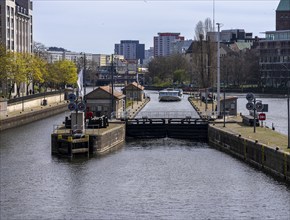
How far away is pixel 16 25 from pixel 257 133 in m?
90.0

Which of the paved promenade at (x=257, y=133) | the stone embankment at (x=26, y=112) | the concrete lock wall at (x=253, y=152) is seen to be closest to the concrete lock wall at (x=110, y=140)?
the concrete lock wall at (x=253, y=152)

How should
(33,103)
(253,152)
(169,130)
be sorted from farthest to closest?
(33,103) → (169,130) → (253,152)

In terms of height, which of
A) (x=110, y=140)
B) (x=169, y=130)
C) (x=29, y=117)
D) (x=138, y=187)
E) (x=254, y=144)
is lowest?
(x=138, y=187)

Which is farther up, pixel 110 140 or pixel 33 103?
pixel 33 103

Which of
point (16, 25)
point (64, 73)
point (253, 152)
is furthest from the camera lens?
point (64, 73)

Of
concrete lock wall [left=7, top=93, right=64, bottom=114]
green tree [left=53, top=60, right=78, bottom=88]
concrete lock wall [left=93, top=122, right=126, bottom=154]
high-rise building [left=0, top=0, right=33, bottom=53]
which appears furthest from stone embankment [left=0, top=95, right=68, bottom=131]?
green tree [left=53, top=60, right=78, bottom=88]

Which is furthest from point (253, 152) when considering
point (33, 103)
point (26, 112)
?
point (33, 103)

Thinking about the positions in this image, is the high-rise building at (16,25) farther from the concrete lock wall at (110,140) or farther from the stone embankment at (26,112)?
the concrete lock wall at (110,140)

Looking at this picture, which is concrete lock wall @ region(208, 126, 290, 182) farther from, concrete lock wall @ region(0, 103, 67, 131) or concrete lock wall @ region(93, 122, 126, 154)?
concrete lock wall @ region(0, 103, 67, 131)

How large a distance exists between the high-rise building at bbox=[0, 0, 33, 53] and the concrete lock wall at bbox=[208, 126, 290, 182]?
70.9 m

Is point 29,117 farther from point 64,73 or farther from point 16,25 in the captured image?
point 64,73

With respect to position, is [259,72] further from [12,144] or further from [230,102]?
[12,144]

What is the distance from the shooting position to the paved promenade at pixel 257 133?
56.0 metres

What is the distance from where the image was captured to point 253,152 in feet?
187
